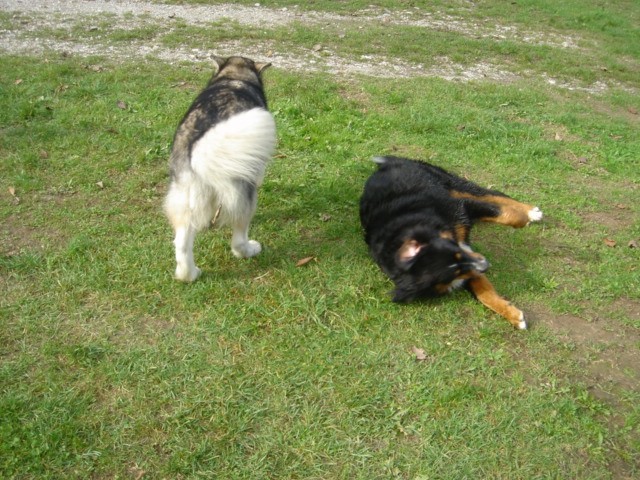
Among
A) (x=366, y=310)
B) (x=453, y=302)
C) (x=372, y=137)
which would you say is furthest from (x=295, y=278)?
(x=372, y=137)

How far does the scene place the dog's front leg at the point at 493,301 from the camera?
387 cm

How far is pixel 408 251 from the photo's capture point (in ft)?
13.2

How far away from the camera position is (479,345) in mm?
3746

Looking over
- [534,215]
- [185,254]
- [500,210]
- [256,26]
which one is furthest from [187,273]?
[256,26]

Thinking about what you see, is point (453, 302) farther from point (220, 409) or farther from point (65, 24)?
point (65, 24)

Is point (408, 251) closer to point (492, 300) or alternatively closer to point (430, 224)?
point (430, 224)

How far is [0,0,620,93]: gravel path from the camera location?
8.61 m

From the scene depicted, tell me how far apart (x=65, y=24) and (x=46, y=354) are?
8.38 metres

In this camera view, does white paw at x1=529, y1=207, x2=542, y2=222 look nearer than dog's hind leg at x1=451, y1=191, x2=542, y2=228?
No

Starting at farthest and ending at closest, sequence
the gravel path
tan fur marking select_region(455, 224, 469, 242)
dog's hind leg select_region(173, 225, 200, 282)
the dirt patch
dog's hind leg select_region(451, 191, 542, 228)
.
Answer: the gravel path → dog's hind leg select_region(451, 191, 542, 228) → tan fur marking select_region(455, 224, 469, 242) → dog's hind leg select_region(173, 225, 200, 282) → the dirt patch

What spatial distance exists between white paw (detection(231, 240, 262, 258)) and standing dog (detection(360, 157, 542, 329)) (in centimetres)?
100

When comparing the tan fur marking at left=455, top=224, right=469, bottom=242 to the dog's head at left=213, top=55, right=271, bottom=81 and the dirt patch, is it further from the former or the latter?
the dog's head at left=213, top=55, right=271, bottom=81

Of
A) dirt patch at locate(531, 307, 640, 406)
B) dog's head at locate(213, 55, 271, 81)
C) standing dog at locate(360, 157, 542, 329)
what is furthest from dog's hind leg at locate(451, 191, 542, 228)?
dog's head at locate(213, 55, 271, 81)

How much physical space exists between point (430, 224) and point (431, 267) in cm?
46
